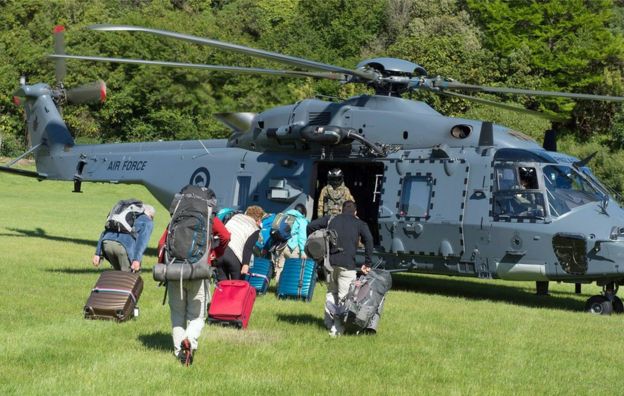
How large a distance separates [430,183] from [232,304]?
5967mm

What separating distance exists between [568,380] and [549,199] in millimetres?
6066

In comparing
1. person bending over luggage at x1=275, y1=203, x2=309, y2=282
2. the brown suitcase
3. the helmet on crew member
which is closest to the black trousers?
the brown suitcase

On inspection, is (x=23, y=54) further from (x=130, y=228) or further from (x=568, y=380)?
(x=568, y=380)

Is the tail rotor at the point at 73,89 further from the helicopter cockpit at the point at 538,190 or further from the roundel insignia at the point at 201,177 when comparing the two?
the helicopter cockpit at the point at 538,190

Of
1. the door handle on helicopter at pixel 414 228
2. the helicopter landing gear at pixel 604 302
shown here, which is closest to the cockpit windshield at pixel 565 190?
the helicopter landing gear at pixel 604 302

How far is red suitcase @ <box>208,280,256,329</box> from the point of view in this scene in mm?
11391

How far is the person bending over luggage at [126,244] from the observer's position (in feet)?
43.7

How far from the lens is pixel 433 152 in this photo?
16469mm

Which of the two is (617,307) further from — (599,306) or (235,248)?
(235,248)

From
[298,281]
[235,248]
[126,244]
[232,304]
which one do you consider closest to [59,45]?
[126,244]

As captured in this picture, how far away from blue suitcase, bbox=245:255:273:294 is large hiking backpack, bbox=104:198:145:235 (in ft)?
7.78

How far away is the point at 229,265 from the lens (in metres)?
12.9

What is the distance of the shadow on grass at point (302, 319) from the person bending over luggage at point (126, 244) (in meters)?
2.19

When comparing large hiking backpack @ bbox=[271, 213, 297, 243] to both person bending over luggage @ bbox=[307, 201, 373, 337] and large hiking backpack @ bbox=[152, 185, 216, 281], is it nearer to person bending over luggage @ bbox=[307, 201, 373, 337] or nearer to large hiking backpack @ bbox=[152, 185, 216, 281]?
person bending over luggage @ bbox=[307, 201, 373, 337]
